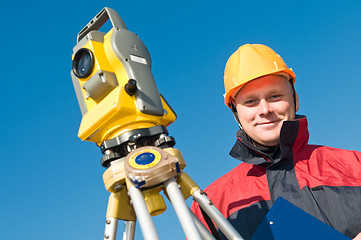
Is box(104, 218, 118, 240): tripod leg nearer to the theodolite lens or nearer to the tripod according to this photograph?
the tripod

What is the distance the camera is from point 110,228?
7.09 feet

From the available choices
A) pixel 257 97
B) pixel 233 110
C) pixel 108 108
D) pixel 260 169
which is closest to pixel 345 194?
pixel 260 169

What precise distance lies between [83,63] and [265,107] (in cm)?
153

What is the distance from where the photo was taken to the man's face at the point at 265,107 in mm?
3268

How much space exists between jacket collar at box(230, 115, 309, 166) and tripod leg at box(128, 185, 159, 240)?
1463 millimetres

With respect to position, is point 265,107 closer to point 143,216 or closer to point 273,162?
point 273,162

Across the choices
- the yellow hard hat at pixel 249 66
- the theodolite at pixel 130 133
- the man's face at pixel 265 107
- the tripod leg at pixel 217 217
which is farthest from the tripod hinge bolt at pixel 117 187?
the yellow hard hat at pixel 249 66

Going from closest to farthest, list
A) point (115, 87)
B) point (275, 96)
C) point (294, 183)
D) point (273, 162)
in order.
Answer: point (115, 87) → point (294, 183) → point (273, 162) → point (275, 96)

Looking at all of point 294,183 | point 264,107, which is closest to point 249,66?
point 264,107

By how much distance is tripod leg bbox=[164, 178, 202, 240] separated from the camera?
1.84 metres

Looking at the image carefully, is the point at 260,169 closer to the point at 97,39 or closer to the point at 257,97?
the point at 257,97

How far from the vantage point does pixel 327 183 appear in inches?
116

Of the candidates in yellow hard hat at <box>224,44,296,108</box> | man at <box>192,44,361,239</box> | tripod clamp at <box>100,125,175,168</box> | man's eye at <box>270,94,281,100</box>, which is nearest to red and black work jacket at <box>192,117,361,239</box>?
man at <box>192,44,361,239</box>

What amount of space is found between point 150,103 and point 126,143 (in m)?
0.30
